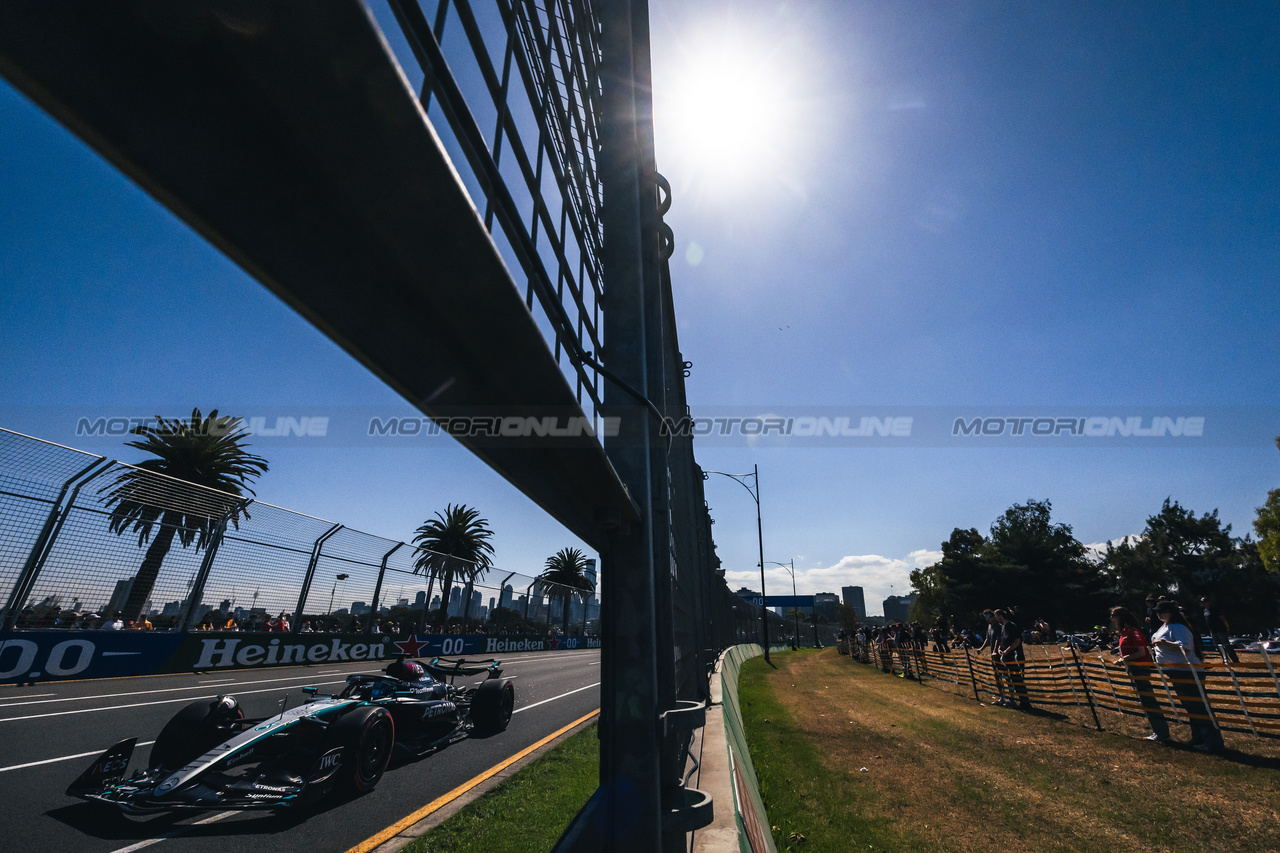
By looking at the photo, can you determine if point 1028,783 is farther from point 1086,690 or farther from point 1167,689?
point 1086,690

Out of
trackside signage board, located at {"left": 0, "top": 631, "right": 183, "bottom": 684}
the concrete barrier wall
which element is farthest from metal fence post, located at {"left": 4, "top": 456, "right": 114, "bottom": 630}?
the concrete barrier wall

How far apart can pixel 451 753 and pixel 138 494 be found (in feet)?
23.1

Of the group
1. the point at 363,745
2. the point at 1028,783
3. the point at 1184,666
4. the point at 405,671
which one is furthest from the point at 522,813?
the point at 1184,666

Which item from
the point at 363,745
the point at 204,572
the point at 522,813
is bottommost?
the point at 522,813

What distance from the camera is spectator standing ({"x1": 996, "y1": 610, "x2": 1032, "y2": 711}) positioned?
34.4 ft

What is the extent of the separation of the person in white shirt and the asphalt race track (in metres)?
8.16

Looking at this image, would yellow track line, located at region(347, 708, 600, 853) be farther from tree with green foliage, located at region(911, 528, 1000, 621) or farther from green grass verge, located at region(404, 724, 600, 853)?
tree with green foliage, located at region(911, 528, 1000, 621)

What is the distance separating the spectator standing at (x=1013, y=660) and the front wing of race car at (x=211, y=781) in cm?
1164

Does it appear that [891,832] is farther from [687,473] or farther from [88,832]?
[88,832]

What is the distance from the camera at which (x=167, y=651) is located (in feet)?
34.1

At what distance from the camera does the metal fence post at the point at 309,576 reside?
1284 cm

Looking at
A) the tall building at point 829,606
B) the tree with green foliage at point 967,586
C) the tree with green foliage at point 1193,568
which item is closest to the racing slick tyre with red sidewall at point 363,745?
the tree with green foliage at point 967,586

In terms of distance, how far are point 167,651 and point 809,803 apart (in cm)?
1174

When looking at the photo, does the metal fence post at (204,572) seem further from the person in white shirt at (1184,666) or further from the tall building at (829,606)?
the tall building at (829,606)
